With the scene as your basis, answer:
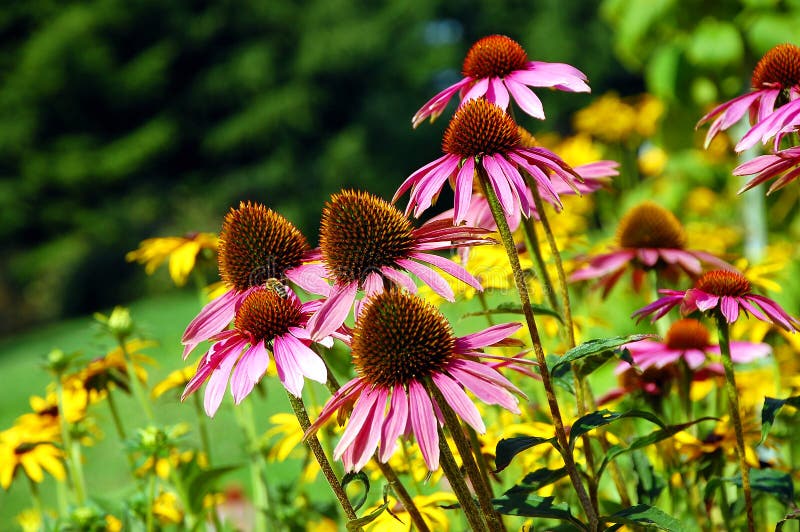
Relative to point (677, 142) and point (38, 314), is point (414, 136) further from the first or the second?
point (677, 142)

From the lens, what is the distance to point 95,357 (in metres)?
1.49

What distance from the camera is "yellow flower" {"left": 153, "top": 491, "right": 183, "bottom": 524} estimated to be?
148 centimetres

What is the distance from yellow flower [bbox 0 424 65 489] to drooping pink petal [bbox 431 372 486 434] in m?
0.89

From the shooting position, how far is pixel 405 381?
0.78m

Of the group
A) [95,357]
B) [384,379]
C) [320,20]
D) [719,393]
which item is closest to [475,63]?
[384,379]

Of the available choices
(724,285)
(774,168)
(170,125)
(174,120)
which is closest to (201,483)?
(724,285)

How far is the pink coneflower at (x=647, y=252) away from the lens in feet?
4.46

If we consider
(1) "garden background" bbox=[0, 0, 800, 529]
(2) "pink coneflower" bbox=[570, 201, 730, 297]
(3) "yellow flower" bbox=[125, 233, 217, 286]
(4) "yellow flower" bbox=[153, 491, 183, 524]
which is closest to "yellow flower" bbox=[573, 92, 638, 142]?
(2) "pink coneflower" bbox=[570, 201, 730, 297]

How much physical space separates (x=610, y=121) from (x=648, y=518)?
13.0 feet

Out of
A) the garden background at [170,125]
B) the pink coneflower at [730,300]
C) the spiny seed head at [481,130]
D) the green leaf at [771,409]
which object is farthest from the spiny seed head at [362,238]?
the garden background at [170,125]

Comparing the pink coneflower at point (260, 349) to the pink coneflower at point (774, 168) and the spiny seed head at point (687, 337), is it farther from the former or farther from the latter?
the spiny seed head at point (687, 337)

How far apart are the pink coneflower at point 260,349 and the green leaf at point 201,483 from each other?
14.6 inches

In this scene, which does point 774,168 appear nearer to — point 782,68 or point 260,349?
point 782,68

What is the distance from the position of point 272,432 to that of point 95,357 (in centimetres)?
34
